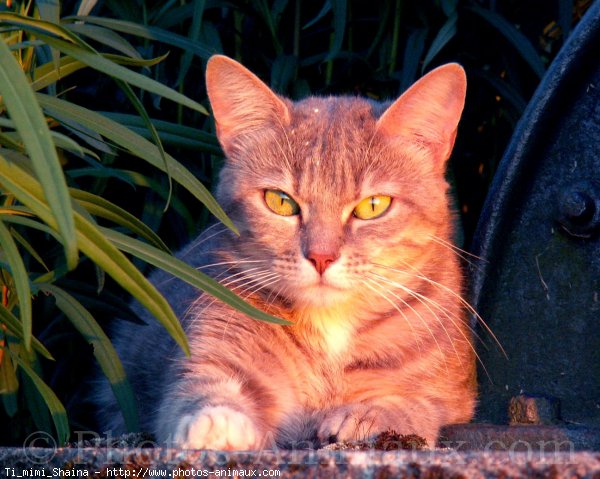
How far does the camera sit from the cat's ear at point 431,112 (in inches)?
90.0

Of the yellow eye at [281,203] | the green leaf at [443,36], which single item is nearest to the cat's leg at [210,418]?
the yellow eye at [281,203]

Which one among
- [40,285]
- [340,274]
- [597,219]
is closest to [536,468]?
[340,274]

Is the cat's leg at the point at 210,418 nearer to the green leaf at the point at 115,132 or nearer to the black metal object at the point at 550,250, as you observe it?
the green leaf at the point at 115,132

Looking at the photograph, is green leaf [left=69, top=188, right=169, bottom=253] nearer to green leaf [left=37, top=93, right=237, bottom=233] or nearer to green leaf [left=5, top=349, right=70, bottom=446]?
green leaf [left=37, top=93, right=237, bottom=233]

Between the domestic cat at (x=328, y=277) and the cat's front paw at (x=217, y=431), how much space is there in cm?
14

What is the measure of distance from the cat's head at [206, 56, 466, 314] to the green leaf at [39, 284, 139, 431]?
41 centimetres

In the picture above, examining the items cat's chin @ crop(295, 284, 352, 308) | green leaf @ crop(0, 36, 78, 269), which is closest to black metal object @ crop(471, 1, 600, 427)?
cat's chin @ crop(295, 284, 352, 308)

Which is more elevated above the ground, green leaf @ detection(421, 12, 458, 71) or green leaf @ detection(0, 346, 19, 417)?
green leaf @ detection(421, 12, 458, 71)

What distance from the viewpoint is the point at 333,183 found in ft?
7.52

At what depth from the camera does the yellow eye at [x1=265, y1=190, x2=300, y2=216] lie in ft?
7.61

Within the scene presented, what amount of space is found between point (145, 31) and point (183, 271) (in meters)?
1.02

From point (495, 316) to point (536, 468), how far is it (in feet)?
4.07

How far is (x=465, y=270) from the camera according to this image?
2578mm

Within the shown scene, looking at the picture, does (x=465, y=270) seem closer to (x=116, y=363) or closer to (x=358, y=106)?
(x=358, y=106)
